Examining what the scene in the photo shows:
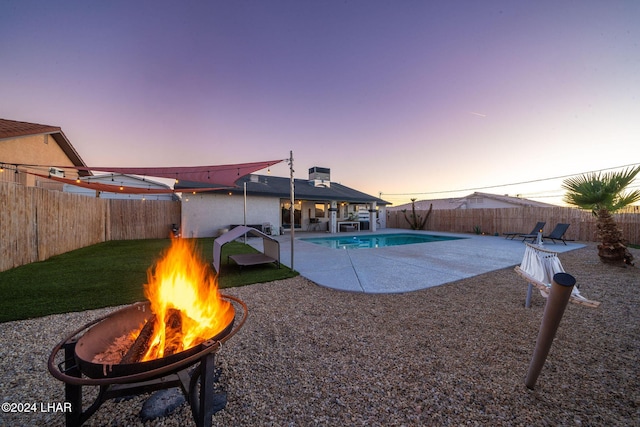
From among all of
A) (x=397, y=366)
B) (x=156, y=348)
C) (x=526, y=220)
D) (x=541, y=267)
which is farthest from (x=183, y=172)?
(x=526, y=220)

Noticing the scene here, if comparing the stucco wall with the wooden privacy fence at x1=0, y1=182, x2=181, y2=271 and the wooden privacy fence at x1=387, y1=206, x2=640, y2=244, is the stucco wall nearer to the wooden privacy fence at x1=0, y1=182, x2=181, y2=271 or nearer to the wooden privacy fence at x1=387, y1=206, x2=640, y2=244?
the wooden privacy fence at x1=0, y1=182, x2=181, y2=271

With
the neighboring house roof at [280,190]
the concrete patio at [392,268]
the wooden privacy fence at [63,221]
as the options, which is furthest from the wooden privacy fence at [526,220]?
the wooden privacy fence at [63,221]

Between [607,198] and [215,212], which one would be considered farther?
[215,212]

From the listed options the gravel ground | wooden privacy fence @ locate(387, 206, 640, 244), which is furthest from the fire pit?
wooden privacy fence @ locate(387, 206, 640, 244)

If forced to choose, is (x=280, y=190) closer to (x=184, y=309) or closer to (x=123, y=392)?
(x=184, y=309)

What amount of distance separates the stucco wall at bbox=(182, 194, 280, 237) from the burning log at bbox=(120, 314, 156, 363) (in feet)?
42.5

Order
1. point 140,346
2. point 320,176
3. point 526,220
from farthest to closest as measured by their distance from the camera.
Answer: point 320,176
point 526,220
point 140,346

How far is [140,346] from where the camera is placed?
1.49 metres

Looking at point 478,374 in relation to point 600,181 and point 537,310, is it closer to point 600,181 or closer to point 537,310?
point 537,310

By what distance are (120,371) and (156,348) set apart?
46cm

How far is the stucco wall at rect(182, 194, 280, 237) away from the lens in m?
13.0

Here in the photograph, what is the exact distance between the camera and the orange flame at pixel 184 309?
1655 millimetres

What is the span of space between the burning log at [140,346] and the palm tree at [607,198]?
10.4 m

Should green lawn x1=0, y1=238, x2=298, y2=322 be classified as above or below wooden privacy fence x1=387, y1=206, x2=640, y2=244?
below
